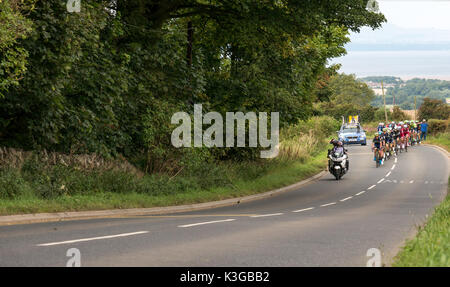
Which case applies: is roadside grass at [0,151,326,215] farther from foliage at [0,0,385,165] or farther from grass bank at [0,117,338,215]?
foliage at [0,0,385,165]

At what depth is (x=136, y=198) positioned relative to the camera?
1812cm

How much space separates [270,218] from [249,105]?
11440mm

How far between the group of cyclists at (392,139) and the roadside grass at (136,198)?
1022 centimetres

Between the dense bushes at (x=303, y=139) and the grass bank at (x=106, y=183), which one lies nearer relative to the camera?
the grass bank at (x=106, y=183)

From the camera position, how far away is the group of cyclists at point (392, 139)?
132 feet

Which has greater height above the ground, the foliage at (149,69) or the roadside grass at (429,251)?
the foliage at (149,69)

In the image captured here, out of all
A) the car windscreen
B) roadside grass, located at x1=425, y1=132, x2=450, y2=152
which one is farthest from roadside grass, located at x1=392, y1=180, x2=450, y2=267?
→ the car windscreen

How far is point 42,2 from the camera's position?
15.8 m

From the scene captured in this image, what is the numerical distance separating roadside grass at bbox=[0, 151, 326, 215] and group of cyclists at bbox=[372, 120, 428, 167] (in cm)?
1022

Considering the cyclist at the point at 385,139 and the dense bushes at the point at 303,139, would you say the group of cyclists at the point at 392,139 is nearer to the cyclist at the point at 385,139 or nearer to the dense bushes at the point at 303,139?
the cyclist at the point at 385,139

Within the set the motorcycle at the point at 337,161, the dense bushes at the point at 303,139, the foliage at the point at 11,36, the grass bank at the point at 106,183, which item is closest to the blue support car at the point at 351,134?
the dense bushes at the point at 303,139

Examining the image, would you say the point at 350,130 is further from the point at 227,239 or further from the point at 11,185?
the point at 227,239

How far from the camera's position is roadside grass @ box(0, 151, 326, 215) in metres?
14.5

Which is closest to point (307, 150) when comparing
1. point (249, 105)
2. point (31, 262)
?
point (249, 105)
